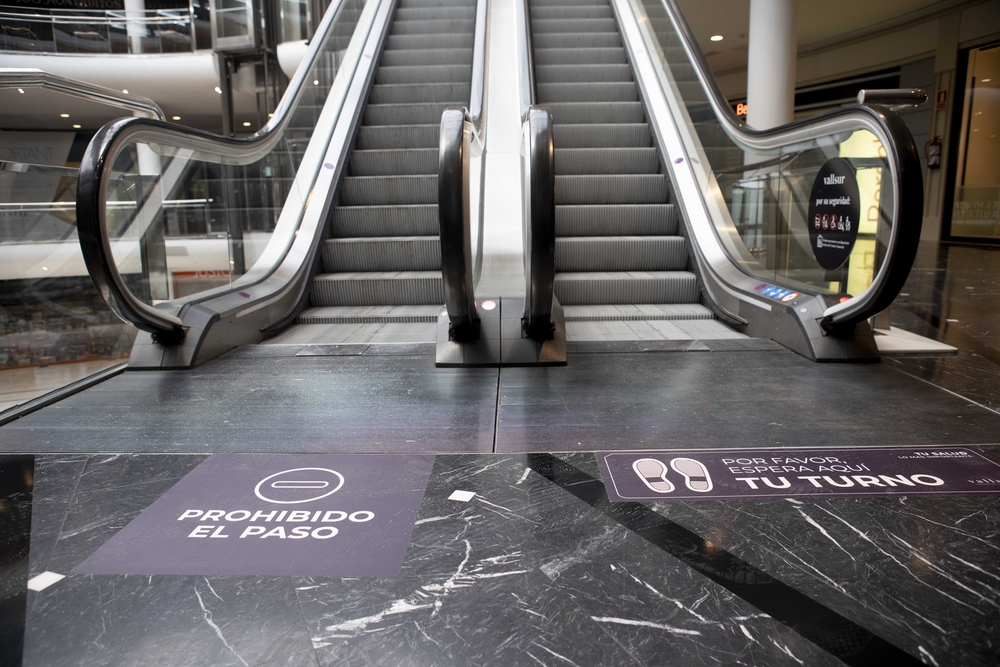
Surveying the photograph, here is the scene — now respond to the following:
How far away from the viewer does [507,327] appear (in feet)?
11.1

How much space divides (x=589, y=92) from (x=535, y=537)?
221 inches

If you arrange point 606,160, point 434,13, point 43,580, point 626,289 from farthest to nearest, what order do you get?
point 434,13, point 606,160, point 626,289, point 43,580

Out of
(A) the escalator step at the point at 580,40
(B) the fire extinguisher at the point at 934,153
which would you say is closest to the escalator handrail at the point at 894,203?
(A) the escalator step at the point at 580,40

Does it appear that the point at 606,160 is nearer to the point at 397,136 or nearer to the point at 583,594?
the point at 397,136

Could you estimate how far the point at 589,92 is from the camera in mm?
6375

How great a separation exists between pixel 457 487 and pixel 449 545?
12.5 inches

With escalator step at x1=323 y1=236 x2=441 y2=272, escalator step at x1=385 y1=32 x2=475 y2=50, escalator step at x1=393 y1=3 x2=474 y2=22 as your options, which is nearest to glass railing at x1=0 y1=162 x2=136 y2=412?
escalator step at x1=323 y1=236 x2=441 y2=272

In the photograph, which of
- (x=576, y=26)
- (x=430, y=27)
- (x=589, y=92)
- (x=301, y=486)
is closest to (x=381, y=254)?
(x=589, y=92)

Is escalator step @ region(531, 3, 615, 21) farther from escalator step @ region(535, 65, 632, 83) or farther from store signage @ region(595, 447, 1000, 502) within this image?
store signage @ region(595, 447, 1000, 502)

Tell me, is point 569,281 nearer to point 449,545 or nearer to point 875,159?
point 875,159

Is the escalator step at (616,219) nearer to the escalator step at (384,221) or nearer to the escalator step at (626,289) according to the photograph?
the escalator step at (626,289)

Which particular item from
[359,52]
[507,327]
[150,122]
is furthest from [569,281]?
[359,52]

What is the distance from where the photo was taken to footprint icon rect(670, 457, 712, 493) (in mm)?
1876

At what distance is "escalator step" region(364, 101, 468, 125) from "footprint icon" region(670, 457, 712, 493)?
4859 mm
